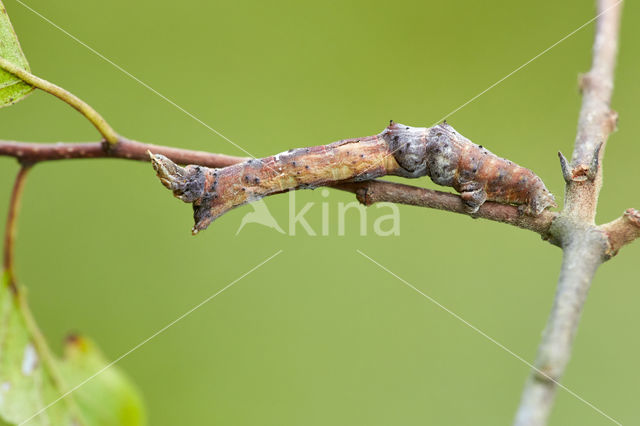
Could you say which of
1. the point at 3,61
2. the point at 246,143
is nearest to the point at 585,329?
the point at 246,143

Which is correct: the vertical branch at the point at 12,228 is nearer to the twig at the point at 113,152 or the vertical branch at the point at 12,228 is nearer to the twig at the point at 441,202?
the twig at the point at 113,152

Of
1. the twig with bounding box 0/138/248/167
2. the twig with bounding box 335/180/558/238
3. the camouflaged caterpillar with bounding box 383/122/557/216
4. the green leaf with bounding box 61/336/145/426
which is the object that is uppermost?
the camouflaged caterpillar with bounding box 383/122/557/216

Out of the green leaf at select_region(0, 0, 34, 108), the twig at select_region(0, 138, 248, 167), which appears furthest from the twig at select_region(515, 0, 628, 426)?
the green leaf at select_region(0, 0, 34, 108)

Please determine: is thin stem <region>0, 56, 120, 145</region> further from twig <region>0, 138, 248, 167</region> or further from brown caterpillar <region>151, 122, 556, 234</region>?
brown caterpillar <region>151, 122, 556, 234</region>

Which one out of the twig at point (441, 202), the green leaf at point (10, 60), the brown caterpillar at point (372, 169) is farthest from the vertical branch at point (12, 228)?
the twig at point (441, 202)

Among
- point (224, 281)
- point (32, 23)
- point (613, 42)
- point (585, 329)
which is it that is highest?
point (613, 42)

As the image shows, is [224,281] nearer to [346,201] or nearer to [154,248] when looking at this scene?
[154,248]
